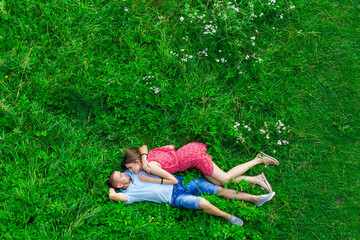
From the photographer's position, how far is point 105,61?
4.96m

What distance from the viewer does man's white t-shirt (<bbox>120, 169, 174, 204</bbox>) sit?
4418 millimetres

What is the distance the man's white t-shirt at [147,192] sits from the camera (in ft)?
14.5

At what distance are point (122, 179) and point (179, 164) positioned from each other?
0.88 m

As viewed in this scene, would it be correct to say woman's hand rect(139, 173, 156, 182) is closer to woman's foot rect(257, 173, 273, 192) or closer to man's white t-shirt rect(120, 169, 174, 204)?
man's white t-shirt rect(120, 169, 174, 204)

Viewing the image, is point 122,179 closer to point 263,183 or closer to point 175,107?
point 175,107

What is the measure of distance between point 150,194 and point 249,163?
1.63 m

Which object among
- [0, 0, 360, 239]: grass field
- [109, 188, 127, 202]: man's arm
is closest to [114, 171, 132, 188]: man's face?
[109, 188, 127, 202]: man's arm

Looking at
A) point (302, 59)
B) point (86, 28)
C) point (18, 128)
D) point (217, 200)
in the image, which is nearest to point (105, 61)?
point (86, 28)

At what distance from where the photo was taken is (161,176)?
4410 millimetres

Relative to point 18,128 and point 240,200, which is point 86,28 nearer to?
point 18,128

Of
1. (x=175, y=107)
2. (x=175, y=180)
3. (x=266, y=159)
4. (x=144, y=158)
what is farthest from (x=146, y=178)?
(x=266, y=159)

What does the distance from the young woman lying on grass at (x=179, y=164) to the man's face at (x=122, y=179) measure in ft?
0.43

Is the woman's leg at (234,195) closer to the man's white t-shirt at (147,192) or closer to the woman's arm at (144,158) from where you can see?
the man's white t-shirt at (147,192)

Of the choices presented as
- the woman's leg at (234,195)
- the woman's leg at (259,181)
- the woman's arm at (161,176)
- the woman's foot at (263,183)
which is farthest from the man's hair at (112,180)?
the woman's foot at (263,183)
